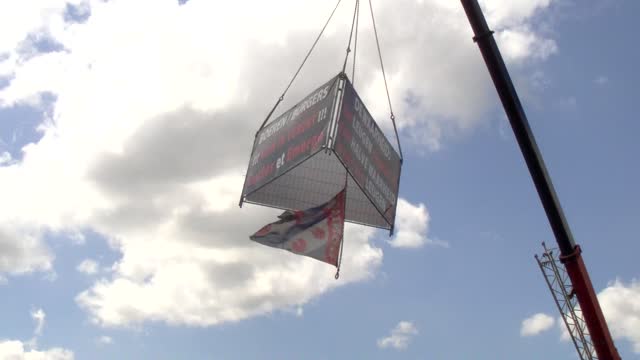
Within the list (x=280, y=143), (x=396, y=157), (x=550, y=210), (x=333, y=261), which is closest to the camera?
(x=333, y=261)

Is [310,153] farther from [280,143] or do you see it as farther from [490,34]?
[490,34]

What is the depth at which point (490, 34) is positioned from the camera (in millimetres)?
19344

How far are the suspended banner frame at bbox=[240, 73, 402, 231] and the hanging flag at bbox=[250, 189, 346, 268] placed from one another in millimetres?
1742

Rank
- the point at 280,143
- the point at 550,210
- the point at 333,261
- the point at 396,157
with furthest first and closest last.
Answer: the point at 396,157, the point at 280,143, the point at 550,210, the point at 333,261

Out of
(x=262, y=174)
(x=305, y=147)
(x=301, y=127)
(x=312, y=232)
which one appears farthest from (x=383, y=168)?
(x=312, y=232)

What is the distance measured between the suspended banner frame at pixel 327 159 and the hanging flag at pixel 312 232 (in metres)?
1.74

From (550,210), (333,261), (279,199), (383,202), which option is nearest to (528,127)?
(550,210)

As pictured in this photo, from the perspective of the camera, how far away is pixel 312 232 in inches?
776

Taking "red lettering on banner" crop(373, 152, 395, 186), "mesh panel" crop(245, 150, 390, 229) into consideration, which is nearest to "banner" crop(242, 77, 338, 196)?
"mesh panel" crop(245, 150, 390, 229)

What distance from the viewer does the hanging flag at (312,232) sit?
19406 millimetres

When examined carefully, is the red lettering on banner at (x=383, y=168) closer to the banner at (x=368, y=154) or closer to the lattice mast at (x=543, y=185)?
the banner at (x=368, y=154)

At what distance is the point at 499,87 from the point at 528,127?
1.64 m

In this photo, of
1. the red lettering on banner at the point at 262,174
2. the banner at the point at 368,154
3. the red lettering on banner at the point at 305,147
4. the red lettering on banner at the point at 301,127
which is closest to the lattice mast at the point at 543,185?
the banner at the point at 368,154

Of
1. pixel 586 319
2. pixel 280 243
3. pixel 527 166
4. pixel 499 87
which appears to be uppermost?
pixel 499 87
